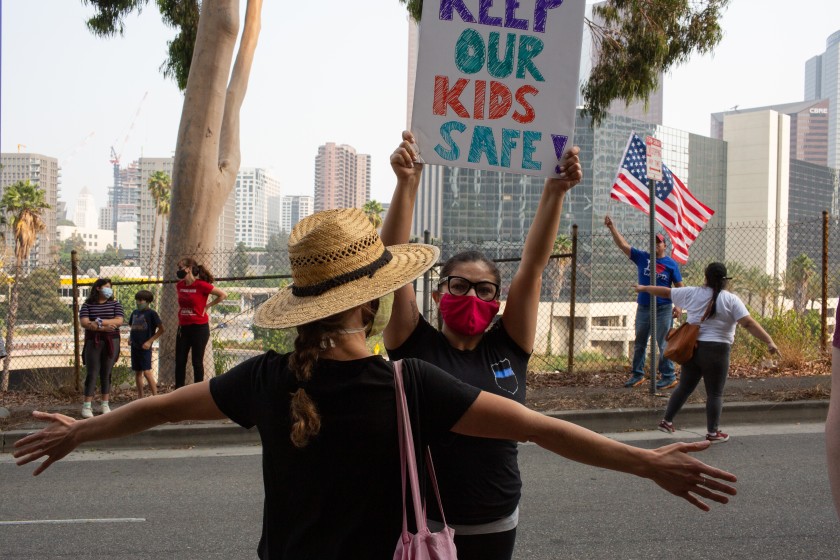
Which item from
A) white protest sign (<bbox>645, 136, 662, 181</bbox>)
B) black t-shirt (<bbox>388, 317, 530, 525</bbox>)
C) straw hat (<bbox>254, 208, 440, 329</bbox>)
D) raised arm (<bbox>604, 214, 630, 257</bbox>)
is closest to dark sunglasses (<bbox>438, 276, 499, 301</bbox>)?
black t-shirt (<bbox>388, 317, 530, 525</bbox>)

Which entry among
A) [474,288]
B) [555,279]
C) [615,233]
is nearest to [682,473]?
[474,288]

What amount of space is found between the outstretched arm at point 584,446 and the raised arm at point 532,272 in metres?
0.87

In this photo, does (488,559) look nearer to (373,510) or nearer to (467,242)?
(373,510)

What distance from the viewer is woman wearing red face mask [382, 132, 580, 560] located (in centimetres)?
277

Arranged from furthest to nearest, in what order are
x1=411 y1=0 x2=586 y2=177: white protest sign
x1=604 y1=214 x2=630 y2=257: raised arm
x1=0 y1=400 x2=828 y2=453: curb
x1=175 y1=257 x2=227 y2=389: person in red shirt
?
x1=175 y1=257 x2=227 y2=389: person in red shirt → x1=604 y1=214 x2=630 y2=257: raised arm → x1=0 y1=400 x2=828 y2=453: curb → x1=411 y1=0 x2=586 y2=177: white protest sign

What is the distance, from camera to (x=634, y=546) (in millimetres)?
5094

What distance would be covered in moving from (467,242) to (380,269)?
35.3 feet

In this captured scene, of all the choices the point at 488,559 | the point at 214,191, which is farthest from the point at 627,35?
the point at 488,559

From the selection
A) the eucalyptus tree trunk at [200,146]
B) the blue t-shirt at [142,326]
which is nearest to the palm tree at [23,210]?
the eucalyptus tree trunk at [200,146]

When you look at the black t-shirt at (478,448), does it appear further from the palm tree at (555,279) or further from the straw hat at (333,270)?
the palm tree at (555,279)

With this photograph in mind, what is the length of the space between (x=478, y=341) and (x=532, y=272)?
1.07 feet

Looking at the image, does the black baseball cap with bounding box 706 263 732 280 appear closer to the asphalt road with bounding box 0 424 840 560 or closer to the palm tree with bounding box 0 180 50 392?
the asphalt road with bounding box 0 424 840 560

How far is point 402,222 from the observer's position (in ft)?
10.3

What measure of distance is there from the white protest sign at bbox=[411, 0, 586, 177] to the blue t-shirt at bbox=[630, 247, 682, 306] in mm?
7569
